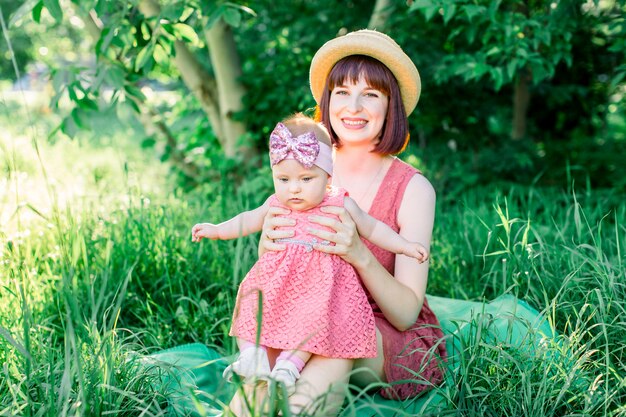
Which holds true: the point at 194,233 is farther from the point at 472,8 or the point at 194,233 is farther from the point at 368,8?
the point at 368,8

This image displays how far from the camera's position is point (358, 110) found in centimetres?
234

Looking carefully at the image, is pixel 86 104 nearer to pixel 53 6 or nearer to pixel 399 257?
pixel 53 6

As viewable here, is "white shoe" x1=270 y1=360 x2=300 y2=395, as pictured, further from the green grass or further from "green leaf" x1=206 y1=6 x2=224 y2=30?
"green leaf" x1=206 y1=6 x2=224 y2=30

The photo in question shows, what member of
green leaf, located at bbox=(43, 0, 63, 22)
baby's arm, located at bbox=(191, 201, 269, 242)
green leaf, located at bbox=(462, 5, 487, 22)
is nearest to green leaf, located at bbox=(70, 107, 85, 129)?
green leaf, located at bbox=(43, 0, 63, 22)

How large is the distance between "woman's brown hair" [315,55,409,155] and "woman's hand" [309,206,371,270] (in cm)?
46

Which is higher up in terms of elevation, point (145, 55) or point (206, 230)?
point (145, 55)

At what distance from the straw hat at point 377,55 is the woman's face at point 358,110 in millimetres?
92

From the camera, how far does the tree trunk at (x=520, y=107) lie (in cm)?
535

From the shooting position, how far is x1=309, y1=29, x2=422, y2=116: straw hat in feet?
7.66

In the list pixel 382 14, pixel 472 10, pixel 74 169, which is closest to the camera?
pixel 472 10

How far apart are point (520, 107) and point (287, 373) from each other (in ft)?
13.6

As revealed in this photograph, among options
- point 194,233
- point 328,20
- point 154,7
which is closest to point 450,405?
point 194,233

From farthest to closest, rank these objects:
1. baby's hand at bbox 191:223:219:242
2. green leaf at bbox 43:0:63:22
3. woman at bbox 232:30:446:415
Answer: green leaf at bbox 43:0:63:22
woman at bbox 232:30:446:415
baby's hand at bbox 191:223:219:242

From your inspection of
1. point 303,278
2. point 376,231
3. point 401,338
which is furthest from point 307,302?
point 401,338
